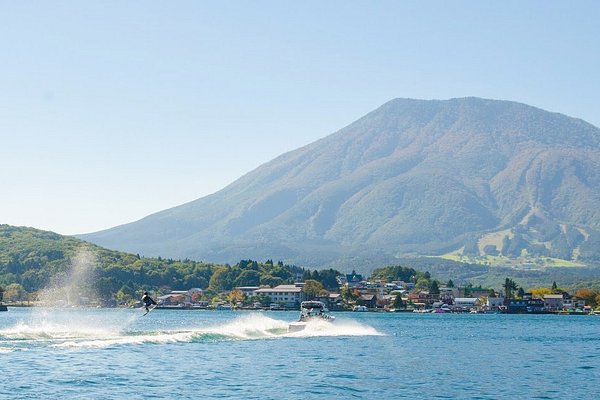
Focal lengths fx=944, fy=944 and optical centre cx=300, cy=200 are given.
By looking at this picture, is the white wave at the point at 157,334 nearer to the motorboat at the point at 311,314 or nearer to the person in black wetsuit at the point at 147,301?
the motorboat at the point at 311,314

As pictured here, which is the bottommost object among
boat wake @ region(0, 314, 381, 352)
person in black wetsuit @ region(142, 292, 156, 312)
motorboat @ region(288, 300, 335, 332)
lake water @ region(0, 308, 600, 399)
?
lake water @ region(0, 308, 600, 399)

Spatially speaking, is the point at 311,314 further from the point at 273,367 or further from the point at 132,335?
the point at 273,367

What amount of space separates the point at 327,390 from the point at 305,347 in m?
26.4

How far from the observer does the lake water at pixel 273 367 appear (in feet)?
155

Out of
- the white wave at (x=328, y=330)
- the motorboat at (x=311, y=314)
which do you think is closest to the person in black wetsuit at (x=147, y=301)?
the white wave at (x=328, y=330)

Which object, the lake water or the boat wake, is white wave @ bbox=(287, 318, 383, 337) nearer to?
the boat wake

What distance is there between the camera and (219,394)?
4588 centimetres

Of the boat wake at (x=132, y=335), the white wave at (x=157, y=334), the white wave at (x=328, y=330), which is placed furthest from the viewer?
the white wave at (x=328, y=330)

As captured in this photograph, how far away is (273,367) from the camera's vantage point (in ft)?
190

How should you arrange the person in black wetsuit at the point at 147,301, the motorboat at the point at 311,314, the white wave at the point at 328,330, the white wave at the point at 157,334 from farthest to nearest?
the motorboat at the point at 311,314, the white wave at the point at 328,330, the person in black wetsuit at the point at 147,301, the white wave at the point at 157,334

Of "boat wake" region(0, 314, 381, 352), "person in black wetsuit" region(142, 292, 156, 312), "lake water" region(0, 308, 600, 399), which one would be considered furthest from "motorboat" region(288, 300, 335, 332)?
"person in black wetsuit" region(142, 292, 156, 312)

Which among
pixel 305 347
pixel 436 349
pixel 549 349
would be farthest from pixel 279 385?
pixel 549 349

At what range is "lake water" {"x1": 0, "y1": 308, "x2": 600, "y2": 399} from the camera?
47344 mm

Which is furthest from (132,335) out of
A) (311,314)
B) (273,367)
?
(311,314)
